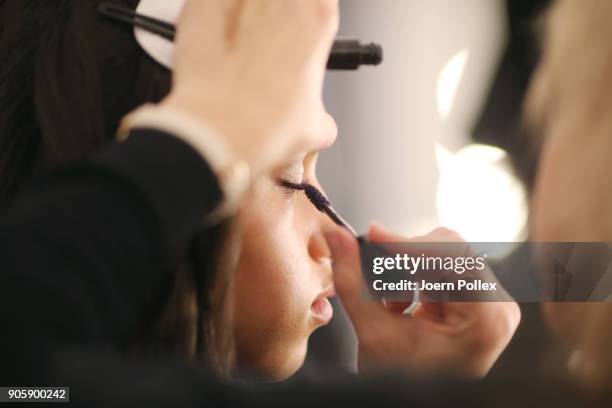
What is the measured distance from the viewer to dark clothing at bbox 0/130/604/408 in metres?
0.36

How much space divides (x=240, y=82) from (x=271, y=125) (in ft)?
0.14

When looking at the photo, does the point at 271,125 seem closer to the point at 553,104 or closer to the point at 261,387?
the point at 261,387

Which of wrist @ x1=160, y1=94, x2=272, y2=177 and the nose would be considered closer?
wrist @ x1=160, y1=94, x2=272, y2=177

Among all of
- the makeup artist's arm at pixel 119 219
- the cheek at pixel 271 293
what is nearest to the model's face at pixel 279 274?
the cheek at pixel 271 293

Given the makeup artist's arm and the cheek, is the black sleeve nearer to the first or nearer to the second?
the makeup artist's arm

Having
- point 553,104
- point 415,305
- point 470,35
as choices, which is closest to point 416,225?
point 415,305

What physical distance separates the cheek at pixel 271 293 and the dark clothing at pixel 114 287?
1.20ft

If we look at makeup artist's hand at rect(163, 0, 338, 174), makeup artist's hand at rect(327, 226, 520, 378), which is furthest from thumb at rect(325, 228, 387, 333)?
makeup artist's hand at rect(163, 0, 338, 174)

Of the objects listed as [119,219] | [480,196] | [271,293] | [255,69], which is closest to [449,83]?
[480,196]

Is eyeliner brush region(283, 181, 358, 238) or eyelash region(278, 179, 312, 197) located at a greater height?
eyelash region(278, 179, 312, 197)

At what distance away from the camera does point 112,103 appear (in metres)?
0.72

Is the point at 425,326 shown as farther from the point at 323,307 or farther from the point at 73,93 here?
the point at 73,93

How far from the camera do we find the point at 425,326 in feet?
2.57

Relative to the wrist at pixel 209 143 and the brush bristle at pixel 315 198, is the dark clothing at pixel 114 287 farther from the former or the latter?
the brush bristle at pixel 315 198
